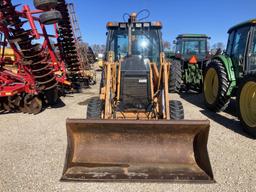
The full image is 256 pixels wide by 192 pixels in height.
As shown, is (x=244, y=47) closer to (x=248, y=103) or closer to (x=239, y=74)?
(x=239, y=74)

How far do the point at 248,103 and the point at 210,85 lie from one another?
2.37m

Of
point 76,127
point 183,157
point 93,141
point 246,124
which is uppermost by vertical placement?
point 76,127

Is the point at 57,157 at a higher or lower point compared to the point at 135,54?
lower

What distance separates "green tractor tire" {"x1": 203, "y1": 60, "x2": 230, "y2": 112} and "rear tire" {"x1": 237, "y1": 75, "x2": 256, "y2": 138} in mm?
864

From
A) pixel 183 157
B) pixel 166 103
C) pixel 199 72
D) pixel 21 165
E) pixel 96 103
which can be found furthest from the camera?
pixel 199 72

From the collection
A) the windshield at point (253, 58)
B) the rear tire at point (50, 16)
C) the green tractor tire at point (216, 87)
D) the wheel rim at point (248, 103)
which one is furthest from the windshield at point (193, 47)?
the wheel rim at point (248, 103)

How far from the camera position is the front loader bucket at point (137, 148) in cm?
334

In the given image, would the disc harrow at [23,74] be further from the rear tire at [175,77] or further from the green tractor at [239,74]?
the rear tire at [175,77]

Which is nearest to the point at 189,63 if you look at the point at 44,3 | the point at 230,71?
A: the point at 230,71

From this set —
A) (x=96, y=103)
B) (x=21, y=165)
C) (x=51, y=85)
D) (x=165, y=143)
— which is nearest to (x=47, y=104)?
(x=51, y=85)

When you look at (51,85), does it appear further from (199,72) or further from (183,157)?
(199,72)

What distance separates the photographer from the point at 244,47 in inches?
250

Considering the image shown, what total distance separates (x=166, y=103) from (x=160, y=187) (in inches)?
53.2

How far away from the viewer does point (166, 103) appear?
4.23m
